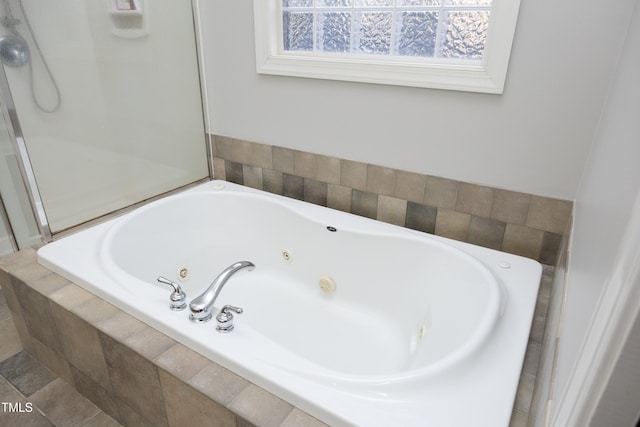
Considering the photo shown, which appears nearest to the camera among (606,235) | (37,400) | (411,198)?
(606,235)

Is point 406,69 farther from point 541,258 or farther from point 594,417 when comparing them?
point 594,417

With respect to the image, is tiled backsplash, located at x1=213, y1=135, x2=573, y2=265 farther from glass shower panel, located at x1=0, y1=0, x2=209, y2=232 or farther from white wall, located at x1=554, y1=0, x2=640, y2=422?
white wall, located at x1=554, y1=0, x2=640, y2=422

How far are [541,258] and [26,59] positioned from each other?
87.3 inches

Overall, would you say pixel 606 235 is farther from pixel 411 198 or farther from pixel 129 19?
pixel 129 19

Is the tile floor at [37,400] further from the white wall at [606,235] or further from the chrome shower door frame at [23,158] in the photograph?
the white wall at [606,235]

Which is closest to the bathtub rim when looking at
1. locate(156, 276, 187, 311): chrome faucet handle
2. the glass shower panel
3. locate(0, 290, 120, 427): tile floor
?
locate(156, 276, 187, 311): chrome faucet handle

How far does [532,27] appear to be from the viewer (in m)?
1.37

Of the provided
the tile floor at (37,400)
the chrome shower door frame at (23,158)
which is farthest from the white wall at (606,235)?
the chrome shower door frame at (23,158)

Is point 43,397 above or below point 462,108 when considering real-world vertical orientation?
below

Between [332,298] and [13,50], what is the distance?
168cm

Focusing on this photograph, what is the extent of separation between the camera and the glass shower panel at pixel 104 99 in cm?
171

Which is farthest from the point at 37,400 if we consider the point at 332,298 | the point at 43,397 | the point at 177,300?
the point at 332,298

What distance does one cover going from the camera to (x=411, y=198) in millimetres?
1801

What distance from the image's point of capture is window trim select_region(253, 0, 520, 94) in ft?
4.66
